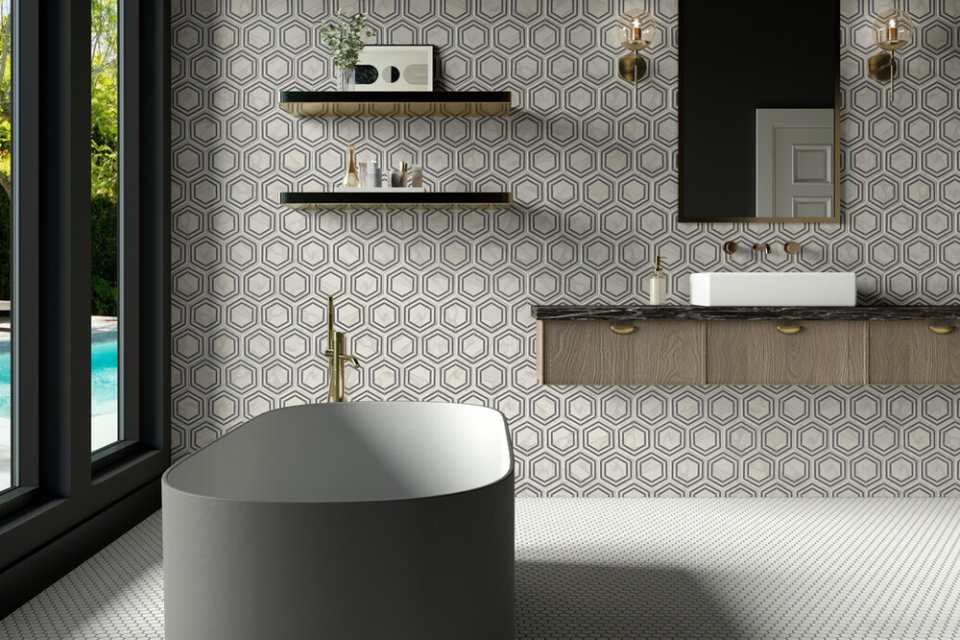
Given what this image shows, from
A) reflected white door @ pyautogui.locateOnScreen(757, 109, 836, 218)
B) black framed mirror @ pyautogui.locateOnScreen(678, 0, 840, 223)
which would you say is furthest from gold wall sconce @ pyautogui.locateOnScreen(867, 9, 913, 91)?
reflected white door @ pyautogui.locateOnScreen(757, 109, 836, 218)

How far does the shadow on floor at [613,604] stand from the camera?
2359 millimetres

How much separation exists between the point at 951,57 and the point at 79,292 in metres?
3.76

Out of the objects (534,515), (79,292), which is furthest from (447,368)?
(79,292)

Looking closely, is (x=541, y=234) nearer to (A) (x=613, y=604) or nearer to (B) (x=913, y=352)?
(B) (x=913, y=352)

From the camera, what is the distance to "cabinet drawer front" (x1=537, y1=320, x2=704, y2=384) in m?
3.43

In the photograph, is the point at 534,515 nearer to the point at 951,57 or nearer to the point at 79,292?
the point at 79,292

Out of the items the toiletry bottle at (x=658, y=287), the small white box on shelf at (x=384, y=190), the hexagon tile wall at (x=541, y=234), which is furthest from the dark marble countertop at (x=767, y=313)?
the small white box on shelf at (x=384, y=190)

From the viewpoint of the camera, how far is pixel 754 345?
11.2 ft

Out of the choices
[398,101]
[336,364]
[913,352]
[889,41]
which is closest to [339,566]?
[336,364]

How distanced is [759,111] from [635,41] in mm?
656

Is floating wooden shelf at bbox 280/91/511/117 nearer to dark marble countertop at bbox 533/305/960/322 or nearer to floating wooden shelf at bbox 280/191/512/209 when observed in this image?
floating wooden shelf at bbox 280/191/512/209

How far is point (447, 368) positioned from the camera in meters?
3.95

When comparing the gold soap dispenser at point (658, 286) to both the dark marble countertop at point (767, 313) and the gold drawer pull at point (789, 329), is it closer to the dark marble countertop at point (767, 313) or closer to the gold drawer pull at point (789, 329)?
the dark marble countertop at point (767, 313)

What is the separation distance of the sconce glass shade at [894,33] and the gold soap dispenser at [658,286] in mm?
1363
